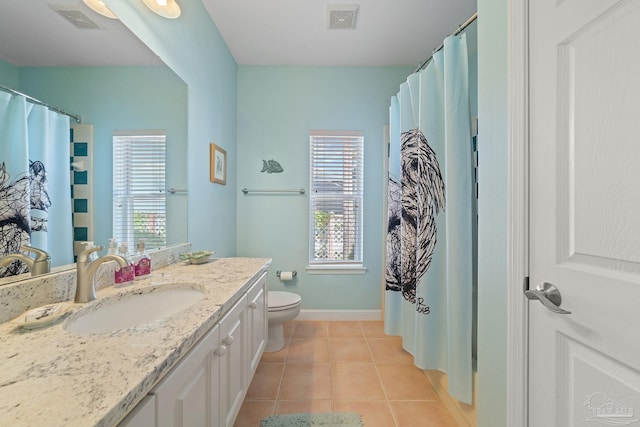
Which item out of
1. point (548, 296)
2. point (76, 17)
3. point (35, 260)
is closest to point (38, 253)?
point (35, 260)

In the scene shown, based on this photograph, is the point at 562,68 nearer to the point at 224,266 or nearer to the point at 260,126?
the point at 224,266

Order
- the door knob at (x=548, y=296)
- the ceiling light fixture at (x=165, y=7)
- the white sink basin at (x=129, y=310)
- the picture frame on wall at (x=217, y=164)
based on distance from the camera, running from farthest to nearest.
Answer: the picture frame on wall at (x=217, y=164) → the ceiling light fixture at (x=165, y=7) → the white sink basin at (x=129, y=310) → the door knob at (x=548, y=296)

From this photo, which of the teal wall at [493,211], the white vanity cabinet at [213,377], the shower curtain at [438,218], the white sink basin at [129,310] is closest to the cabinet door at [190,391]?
the white vanity cabinet at [213,377]

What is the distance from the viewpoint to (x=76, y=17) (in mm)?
945

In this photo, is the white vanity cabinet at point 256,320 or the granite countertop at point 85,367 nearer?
the granite countertop at point 85,367

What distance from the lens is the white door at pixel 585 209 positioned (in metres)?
0.58

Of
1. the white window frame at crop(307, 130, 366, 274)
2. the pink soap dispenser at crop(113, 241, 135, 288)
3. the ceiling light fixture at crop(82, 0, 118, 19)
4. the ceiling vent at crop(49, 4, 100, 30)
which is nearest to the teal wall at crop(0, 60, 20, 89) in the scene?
the ceiling vent at crop(49, 4, 100, 30)

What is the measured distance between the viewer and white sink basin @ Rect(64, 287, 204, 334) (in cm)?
80

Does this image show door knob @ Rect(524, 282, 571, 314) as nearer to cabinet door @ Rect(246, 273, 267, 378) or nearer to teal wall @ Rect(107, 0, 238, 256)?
cabinet door @ Rect(246, 273, 267, 378)

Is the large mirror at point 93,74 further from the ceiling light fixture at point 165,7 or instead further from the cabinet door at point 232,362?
the cabinet door at point 232,362

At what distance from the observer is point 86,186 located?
3.16 feet

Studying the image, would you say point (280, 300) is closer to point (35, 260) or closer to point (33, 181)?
point (35, 260)

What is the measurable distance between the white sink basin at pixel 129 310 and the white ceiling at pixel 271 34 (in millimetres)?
811

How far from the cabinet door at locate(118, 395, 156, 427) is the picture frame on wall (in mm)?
1619
